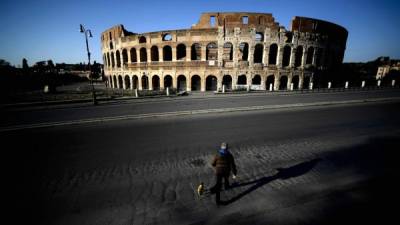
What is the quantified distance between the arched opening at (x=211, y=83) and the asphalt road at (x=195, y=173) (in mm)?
19817

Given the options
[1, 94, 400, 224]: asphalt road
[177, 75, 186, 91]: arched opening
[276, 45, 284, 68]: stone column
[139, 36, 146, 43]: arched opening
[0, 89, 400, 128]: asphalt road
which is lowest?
[1, 94, 400, 224]: asphalt road

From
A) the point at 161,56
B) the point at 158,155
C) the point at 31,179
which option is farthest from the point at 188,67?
the point at 31,179

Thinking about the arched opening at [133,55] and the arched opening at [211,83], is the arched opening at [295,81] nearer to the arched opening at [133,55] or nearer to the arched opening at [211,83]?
the arched opening at [211,83]

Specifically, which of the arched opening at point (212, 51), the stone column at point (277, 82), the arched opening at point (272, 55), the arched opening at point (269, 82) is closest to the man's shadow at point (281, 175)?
the arched opening at point (212, 51)

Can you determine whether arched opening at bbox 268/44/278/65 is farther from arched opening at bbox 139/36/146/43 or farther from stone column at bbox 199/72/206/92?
arched opening at bbox 139/36/146/43

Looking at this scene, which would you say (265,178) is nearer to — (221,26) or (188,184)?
(188,184)

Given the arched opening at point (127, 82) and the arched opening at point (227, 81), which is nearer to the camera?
the arched opening at point (227, 81)

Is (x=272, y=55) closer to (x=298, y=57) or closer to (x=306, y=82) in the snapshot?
(x=298, y=57)

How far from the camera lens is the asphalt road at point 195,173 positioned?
4.01 meters

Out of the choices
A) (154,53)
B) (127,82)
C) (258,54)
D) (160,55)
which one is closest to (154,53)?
(154,53)

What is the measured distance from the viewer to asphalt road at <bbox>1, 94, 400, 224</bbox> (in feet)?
13.2

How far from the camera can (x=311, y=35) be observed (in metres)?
29.2

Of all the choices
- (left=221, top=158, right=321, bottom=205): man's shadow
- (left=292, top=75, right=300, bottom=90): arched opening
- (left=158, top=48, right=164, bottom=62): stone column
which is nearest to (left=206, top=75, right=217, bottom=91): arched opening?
(left=158, top=48, right=164, bottom=62): stone column

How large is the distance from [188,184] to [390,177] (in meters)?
5.87
